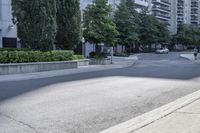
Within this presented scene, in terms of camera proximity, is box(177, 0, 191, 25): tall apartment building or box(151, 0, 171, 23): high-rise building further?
box(177, 0, 191, 25): tall apartment building

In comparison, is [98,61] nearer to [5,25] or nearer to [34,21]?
[5,25]

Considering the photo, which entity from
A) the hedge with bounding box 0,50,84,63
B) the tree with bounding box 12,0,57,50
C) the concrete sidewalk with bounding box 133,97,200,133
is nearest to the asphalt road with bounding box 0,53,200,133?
the concrete sidewalk with bounding box 133,97,200,133

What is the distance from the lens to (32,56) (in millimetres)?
27406

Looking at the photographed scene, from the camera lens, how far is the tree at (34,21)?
29.0m

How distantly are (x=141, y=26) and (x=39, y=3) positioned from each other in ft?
196

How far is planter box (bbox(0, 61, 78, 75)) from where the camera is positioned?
24547 millimetres

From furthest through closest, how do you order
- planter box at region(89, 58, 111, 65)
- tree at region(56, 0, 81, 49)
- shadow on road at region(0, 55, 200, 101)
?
planter box at region(89, 58, 111, 65) → tree at region(56, 0, 81, 49) → shadow on road at region(0, 55, 200, 101)

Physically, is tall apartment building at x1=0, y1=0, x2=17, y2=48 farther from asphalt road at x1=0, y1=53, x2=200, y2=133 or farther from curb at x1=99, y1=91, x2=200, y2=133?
curb at x1=99, y1=91, x2=200, y2=133

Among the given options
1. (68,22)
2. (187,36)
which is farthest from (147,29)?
(68,22)

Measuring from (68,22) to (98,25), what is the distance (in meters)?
7.95

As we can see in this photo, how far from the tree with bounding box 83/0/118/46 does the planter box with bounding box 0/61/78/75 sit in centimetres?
1073

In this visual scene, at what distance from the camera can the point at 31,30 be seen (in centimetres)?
2898

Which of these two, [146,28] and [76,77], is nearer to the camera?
[76,77]

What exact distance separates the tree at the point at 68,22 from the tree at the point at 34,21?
4.77 m
